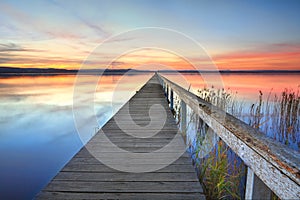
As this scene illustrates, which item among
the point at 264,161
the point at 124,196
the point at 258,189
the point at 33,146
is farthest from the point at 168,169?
the point at 33,146

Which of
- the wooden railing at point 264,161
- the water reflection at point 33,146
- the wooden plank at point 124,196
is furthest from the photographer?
the water reflection at point 33,146

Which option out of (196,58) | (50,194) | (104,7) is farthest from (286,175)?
(196,58)

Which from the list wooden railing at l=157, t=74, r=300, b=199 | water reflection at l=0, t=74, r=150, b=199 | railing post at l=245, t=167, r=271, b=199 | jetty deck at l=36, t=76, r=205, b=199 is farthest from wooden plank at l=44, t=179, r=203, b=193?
water reflection at l=0, t=74, r=150, b=199

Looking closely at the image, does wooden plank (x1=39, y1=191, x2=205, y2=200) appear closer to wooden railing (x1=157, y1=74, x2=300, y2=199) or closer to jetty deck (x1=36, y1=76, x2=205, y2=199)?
jetty deck (x1=36, y1=76, x2=205, y2=199)

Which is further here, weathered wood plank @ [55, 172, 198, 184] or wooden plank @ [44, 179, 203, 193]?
weathered wood plank @ [55, 172, 198, 184]

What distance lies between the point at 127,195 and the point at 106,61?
31.2 metres

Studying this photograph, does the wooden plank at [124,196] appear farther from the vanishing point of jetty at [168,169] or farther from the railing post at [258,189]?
the railing post at [258,189]

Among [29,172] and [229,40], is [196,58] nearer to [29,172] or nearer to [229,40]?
[229,40]

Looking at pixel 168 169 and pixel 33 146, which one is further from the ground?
pixel 168 169

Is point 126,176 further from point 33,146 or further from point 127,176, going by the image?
point 33,146

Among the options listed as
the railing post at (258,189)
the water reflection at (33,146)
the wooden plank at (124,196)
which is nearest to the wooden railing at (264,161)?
the railing post at (258,189)

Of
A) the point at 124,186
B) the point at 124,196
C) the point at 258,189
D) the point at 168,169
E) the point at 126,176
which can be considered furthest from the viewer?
Result: the point at 168,169

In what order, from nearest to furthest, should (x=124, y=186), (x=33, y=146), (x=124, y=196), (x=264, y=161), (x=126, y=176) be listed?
(x=264, y=161)
(x=124, y=196)
(x=124, y=186)
(x=126, y=176)
(x=33, y=146)

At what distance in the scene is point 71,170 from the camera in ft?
6.53
